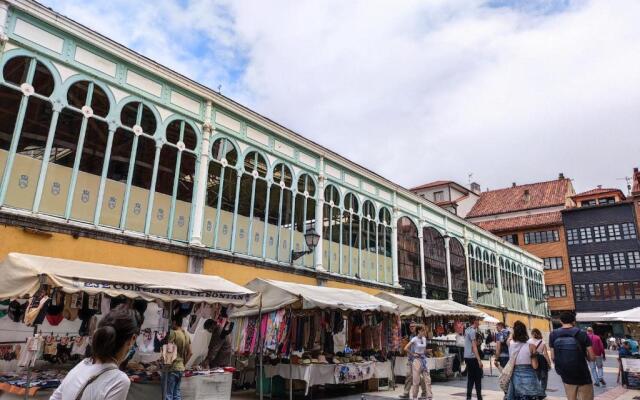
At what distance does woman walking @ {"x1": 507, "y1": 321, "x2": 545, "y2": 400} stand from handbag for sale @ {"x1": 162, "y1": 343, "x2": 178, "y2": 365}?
577 centimetres

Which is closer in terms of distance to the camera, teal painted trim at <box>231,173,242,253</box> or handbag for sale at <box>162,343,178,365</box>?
handbag for sale at <box>162,343,178,365</box>

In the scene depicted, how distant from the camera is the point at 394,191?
21969mm

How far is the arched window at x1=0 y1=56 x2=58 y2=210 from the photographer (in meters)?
9.77

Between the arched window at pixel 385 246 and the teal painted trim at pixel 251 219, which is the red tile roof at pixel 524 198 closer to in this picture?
the arched window at pixel 385 246

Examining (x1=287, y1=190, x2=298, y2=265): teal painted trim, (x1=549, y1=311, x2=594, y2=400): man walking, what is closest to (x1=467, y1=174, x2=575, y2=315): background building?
(x1=287, y1=190, x2=298, y2=265): teal painted trim

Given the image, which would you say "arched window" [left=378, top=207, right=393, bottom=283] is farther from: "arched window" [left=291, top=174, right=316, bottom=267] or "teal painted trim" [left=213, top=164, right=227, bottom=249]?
"teal painted trim" [left=213, top=164, right=227, bottom=249]

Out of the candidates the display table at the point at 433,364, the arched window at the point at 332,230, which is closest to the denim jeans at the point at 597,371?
the display table at the point at 433,364

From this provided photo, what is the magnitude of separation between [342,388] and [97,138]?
943 cm

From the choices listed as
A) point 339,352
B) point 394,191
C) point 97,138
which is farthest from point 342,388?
point 394,191

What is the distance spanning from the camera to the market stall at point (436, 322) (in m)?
14.8

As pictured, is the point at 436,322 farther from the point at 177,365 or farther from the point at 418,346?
the point at 177,365

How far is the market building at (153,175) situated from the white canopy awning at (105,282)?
6.91ft

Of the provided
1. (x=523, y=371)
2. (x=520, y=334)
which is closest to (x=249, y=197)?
(x=520, y=334)

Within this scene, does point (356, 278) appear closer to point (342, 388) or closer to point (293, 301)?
point (342, 388)
